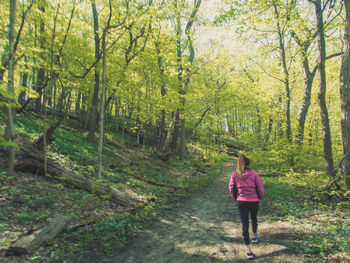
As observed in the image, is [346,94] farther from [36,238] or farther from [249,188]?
[36,238]

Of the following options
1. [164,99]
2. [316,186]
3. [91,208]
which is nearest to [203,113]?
[164,99]

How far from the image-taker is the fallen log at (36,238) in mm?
3224

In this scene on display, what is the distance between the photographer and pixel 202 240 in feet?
15.7

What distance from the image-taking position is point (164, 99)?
12.6m

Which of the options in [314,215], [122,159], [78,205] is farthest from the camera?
[122,159]

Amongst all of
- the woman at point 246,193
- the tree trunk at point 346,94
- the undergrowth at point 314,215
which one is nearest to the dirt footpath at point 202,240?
the undergrowth at point 314,215

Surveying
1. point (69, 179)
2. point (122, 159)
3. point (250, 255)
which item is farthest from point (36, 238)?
point (122, 159)

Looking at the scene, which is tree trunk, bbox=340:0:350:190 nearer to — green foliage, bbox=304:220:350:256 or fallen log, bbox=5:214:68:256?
green foliage, bbox=304:220:350:256

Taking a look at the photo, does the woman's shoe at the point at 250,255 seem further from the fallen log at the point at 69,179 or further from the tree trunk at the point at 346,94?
the tree trunk at the point at 346,94

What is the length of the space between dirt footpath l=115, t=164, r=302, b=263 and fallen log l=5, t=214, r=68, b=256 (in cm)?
136

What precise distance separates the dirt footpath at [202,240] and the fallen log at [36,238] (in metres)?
1.36

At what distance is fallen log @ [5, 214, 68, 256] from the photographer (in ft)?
10.6

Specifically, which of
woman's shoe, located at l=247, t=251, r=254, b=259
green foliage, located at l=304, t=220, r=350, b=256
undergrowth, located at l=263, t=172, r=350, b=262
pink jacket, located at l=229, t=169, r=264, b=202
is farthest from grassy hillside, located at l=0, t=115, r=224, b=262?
green foliage, located at l=304, t=220, r=350, b=256

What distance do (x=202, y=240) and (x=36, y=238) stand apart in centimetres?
344
